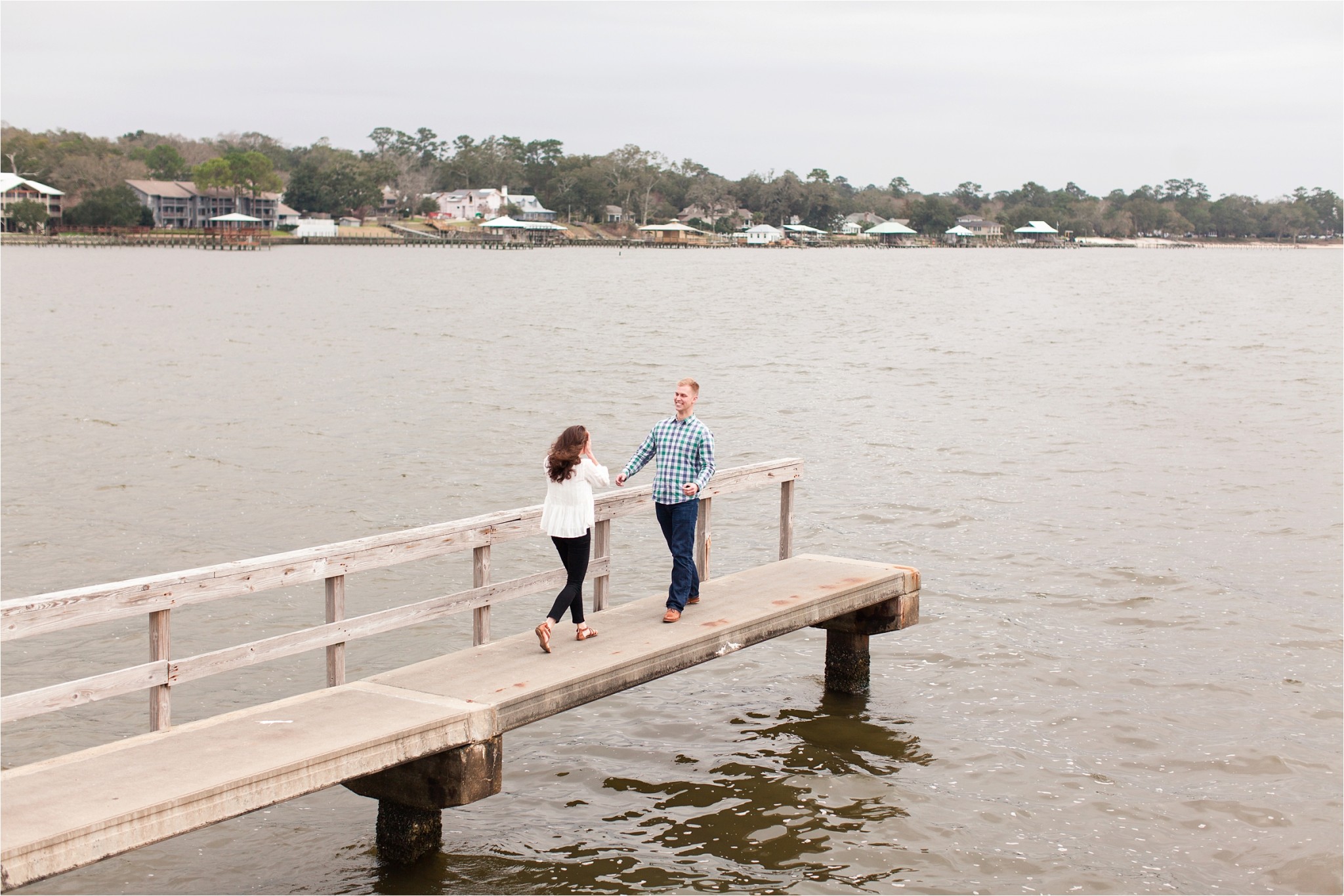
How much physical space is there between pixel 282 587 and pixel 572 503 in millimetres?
1928

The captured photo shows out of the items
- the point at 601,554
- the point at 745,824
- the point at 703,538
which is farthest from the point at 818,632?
the point at 745,824

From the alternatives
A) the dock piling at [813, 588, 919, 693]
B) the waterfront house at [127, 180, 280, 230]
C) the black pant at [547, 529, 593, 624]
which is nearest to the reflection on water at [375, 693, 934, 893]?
the dock piling at [813, 588, 919, 693]

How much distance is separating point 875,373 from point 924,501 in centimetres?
1981

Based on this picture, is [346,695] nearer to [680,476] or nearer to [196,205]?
[680,476]

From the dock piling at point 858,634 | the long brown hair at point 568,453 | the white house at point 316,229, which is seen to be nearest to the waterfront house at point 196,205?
the white house at point 316,229

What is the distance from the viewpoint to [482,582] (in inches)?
340

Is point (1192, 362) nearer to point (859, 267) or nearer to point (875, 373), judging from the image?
point (875, 373)

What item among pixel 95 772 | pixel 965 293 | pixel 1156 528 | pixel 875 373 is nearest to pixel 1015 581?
pixel 1156 528

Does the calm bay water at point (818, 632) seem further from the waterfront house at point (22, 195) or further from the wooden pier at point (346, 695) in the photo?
the waterfront house at point (22, 195)

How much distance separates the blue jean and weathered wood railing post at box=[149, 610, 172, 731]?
3.59m

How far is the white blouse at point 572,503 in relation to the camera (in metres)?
8.30

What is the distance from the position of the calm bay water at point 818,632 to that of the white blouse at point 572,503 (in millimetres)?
2115

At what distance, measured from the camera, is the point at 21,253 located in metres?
129

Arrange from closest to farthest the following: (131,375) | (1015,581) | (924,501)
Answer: (1015,581), (924,501), (131,375)
